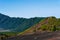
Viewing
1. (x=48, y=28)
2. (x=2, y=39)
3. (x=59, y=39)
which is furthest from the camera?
(x=48, y=28)

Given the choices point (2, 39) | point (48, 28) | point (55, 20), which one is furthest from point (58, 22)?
point (2, 39)

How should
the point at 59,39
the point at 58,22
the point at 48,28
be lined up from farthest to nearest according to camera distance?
the point at 58,22 < the point at 48,28 < the point at 59,39

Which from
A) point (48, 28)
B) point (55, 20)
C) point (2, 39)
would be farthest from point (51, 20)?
point (2, 39)

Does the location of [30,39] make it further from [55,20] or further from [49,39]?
[55,20]

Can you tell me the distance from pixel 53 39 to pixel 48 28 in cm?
2605

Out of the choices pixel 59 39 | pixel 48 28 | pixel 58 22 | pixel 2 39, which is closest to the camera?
pixel 59 39

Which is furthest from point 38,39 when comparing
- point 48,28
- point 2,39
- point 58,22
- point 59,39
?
point 58,22

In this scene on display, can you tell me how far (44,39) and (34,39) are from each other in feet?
7.23

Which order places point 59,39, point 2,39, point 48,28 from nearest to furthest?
point 59,39 < point 2,39 < point 48,28

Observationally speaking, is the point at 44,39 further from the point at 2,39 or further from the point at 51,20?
the point at 51,20

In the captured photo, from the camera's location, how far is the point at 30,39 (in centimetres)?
4238

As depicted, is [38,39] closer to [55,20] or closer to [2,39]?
[2,39]

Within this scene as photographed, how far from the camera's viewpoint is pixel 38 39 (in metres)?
42.1

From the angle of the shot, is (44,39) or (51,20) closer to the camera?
(44,39)
